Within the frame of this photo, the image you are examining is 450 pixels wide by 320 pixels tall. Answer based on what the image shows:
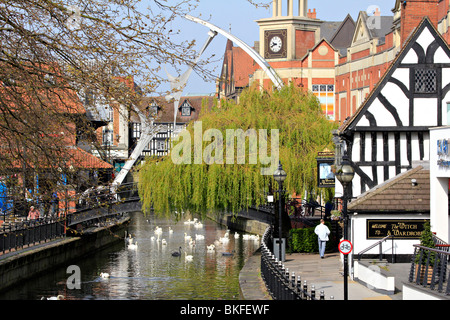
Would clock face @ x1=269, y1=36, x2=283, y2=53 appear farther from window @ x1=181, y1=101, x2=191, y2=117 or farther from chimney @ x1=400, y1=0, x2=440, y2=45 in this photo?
chimney @ x1=400, y1=0, x2=440, y2=45

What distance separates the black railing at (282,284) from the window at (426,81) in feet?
24.8

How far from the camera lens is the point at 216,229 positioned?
2073 inches

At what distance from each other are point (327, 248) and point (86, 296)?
31.4ft

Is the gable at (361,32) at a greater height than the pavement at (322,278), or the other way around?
the gable at (361,32)

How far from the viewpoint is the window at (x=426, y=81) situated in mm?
25031

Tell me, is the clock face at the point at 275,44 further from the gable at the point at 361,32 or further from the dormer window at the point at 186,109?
the dormer window at the point at 186,109

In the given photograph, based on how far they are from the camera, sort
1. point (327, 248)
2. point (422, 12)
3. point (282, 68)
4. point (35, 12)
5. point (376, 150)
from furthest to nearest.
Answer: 1. point (282, 68)
2. point (327, 248)
3. point (422, 12)
4. point (376, 150)
5. point (35, 12)

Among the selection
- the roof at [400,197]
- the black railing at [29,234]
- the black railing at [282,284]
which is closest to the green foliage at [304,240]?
the roof at [400,197]

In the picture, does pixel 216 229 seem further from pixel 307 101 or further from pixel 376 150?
pixel 376 150

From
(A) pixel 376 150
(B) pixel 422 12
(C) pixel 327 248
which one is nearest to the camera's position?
(A) pixel 376 150

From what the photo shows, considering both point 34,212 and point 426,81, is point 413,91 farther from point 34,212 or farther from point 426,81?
point 34,212

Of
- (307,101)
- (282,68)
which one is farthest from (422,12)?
(282,68)

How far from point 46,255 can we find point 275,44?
124 ft
